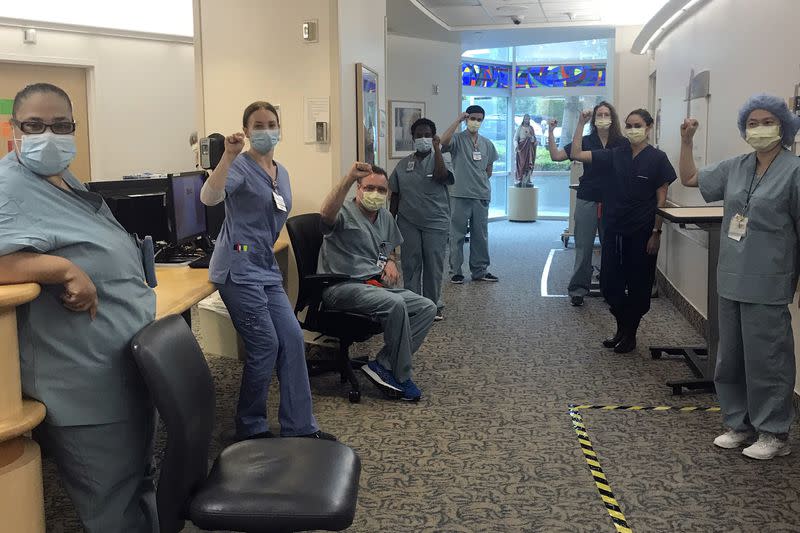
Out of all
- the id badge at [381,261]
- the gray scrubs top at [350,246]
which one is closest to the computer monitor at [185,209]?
the gray scrubs top at [350,246]

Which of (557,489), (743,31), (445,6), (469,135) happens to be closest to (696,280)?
(743,31)

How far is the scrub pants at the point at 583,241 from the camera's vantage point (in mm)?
6203

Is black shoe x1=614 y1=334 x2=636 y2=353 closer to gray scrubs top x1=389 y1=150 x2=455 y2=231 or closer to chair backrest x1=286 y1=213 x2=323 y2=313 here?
gray scrubs top x1=389 y1=150 x2=455 y2=231

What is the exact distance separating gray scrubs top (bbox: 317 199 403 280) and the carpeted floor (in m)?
0.65

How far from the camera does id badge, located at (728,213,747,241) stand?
3.16 m

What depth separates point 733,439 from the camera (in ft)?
10.9

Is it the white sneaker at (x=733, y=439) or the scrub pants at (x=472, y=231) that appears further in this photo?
the scrub pants at (x=472, y=231)

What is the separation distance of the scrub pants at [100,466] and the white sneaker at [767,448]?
241cm

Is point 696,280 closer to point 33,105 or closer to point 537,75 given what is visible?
point 33,105

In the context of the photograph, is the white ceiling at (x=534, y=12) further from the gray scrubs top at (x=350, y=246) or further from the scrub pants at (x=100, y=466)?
the scrub pants at (x=100, y=466)

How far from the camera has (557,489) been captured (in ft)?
9.65

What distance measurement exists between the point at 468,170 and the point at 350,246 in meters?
3.45

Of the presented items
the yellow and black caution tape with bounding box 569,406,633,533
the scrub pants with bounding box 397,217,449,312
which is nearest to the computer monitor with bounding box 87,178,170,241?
the scrub pants with bounding box 397,217,449,312

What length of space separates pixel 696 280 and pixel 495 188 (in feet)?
25.0
